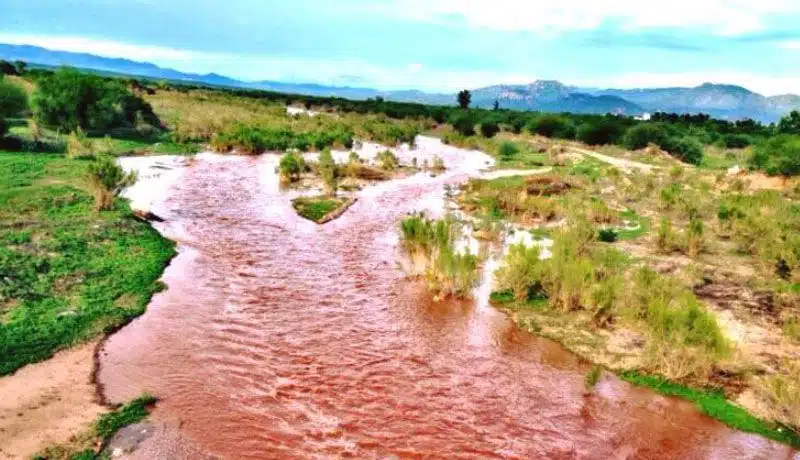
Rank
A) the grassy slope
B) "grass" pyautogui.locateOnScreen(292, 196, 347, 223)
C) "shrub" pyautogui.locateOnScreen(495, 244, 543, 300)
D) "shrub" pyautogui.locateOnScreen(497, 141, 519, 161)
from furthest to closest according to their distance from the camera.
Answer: "shrub" pyautogui.locateOnScreen(497, 141, 519, 161) → "grass" pyautogui.locateOnScreen(292, 196, 347, 223) → "shrub" pyautogui.locateOnScreen(495, 244, 543, 300) → the grassy slope

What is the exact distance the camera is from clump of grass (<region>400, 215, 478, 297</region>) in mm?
15766

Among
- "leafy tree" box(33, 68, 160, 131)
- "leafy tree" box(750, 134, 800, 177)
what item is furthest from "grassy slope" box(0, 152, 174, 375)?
"leafy tree" box(750, 134, 800, 177)

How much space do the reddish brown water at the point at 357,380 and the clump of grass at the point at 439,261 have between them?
562 mm

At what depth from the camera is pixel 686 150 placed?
46188 mm

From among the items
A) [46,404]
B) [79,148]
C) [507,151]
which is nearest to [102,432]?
[46,404]

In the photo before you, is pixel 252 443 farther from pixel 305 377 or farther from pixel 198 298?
pixel 198 298

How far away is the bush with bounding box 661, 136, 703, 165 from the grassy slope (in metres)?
40.5

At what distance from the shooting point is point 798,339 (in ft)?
44.2

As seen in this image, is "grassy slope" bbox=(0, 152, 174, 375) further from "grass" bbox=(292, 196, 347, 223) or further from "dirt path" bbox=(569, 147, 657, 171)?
"dirt path" bbox=(569, 147, 657, 171)

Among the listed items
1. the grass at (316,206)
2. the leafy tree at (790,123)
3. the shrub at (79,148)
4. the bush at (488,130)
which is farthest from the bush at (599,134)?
the shrub at (79,148)

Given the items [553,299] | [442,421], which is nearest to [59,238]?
[442,421]

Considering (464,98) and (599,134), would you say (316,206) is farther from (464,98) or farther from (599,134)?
(464,98)

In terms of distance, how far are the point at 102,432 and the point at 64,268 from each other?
7.29 meters

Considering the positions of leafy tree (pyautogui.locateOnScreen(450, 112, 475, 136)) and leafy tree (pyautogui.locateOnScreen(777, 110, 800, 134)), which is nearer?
leafy tree (pyautogui.locateOnScreen(777, 110, 800, 134))
